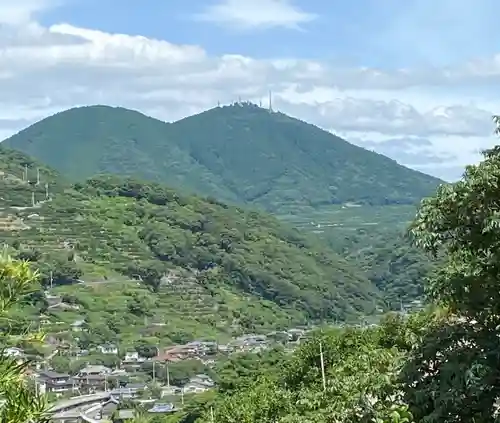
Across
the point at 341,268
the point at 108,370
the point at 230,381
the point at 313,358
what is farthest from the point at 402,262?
the point at 313,358

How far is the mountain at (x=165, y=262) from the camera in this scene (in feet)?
325

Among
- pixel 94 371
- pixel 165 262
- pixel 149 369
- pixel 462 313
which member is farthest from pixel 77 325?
pixel 462 313

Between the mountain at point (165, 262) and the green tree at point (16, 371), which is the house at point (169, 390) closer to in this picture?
the mountain at point (165, 262)

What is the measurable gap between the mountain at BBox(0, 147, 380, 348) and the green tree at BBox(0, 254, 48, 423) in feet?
277

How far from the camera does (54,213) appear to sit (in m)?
122

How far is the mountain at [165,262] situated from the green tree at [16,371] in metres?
84.5

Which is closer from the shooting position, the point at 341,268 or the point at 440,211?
the point at 440,211

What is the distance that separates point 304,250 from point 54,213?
4150 centimetres

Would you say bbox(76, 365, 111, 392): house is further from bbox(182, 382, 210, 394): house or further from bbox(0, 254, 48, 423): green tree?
bbox(0, 254, 48, 423): green tree

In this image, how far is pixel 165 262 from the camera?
11756 cm

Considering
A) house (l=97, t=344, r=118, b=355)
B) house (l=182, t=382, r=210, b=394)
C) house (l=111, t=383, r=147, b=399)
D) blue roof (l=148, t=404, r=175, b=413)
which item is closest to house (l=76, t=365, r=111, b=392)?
house (l=111, t=383, r=147, b=399)

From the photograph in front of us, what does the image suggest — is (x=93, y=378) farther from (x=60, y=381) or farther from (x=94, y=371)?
(x=60, y=381)

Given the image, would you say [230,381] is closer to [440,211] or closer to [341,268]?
[440,211]

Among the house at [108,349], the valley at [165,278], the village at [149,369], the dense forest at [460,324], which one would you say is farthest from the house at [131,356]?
the dense forest at [460,324]
